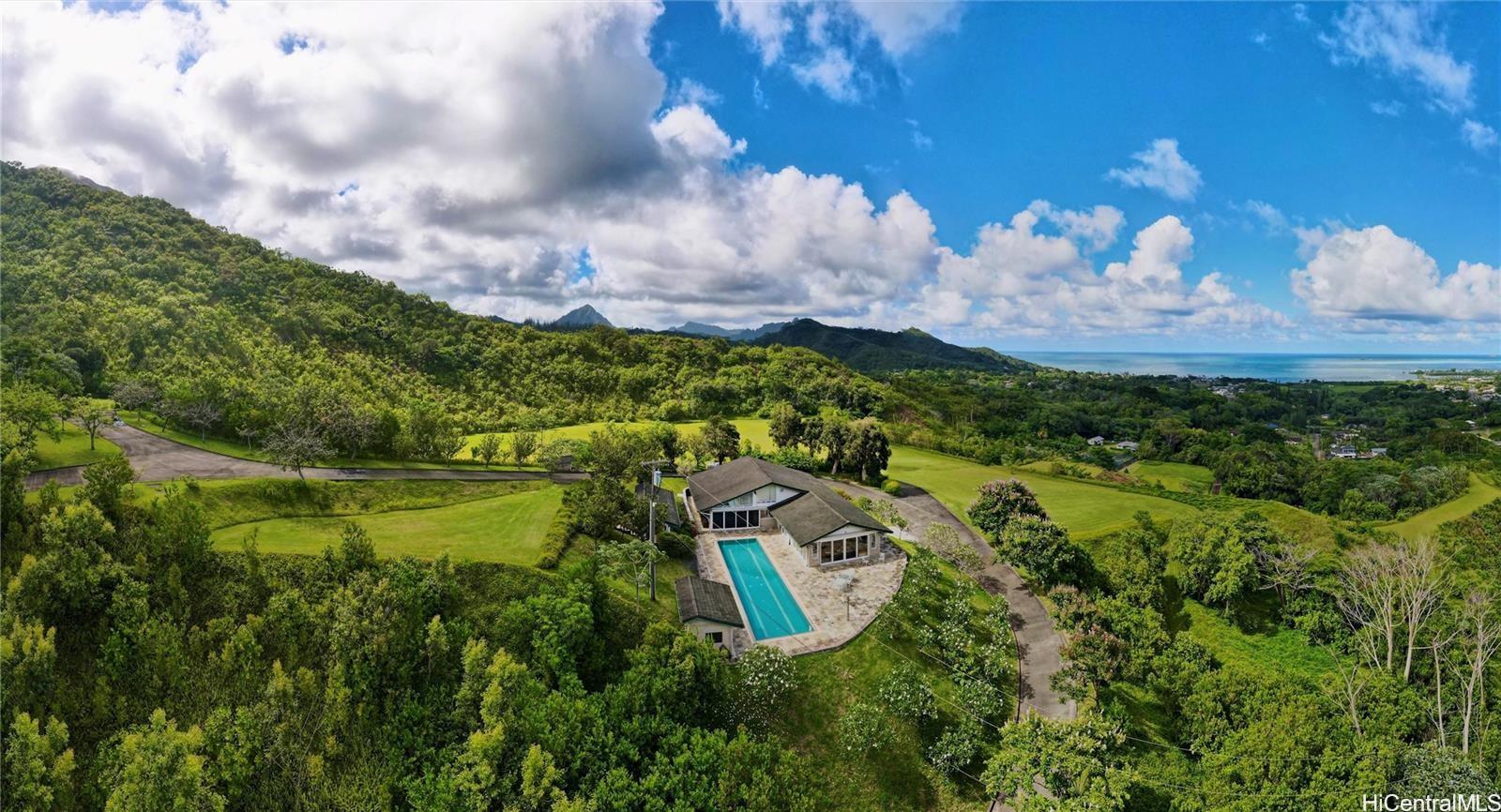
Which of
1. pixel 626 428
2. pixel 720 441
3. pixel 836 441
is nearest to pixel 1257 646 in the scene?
pixel 836 441

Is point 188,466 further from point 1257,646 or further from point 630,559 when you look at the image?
point 1257,646

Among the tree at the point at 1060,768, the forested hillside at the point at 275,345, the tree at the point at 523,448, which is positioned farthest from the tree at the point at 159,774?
the tree at the point at 523,448

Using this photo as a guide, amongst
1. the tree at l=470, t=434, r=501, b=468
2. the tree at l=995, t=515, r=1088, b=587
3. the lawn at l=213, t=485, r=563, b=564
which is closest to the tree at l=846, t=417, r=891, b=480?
the tree at l=995, t=515, r=1088, b=587

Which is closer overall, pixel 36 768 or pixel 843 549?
pixel 36 768

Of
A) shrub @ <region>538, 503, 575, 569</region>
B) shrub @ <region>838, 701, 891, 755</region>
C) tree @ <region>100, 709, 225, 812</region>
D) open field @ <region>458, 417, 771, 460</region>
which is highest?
open field @ <region>458, 417, 771, 460</region>

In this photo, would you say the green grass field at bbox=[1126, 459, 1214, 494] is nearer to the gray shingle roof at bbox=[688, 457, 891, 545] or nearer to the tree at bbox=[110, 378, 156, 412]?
the gray shingle roof at bbox=[688, 457, 891, 545]

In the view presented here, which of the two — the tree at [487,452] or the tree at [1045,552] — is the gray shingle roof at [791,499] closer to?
the tree at [1045,552]
